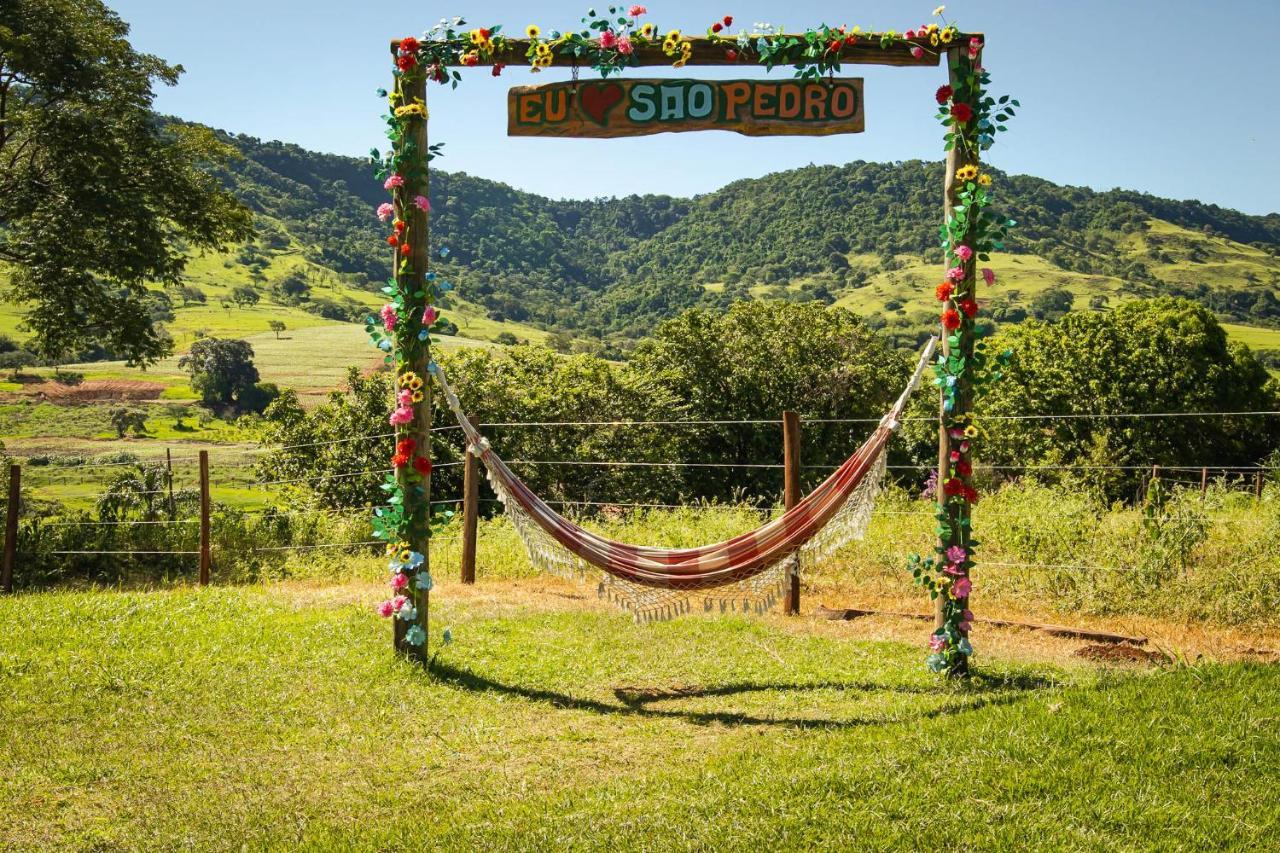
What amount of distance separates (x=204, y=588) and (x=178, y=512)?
4907 millimetres

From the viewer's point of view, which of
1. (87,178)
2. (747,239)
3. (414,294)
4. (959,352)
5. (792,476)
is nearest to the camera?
(959,352)

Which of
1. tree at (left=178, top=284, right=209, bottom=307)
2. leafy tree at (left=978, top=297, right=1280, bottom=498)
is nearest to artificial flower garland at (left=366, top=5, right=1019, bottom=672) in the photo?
leafy tree at (left=978, top=297, right=1280, bottom=498)

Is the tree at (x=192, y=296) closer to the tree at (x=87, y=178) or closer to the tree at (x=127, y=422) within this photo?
the tree at (x=127, y=422)

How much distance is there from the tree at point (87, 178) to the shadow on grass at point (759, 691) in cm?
886

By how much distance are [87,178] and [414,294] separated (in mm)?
8584

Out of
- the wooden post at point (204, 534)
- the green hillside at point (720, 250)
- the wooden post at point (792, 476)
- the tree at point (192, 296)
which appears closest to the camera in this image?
the wooden post at point (792, 476)

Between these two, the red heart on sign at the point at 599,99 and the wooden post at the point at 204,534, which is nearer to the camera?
the red heart on sign at the point at 599,99

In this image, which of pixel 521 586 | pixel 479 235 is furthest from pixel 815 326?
pixel 479 235

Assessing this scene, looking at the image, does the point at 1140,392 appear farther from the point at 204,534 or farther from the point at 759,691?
the point at 759,691

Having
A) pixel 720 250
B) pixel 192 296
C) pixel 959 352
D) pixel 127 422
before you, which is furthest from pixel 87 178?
pixel 720 250

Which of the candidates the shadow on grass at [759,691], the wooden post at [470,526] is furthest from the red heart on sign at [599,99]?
the wooden post at [470,526]

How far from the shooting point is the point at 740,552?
14.8 ft

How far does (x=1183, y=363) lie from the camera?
26.1 meters

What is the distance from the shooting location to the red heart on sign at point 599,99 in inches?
176
